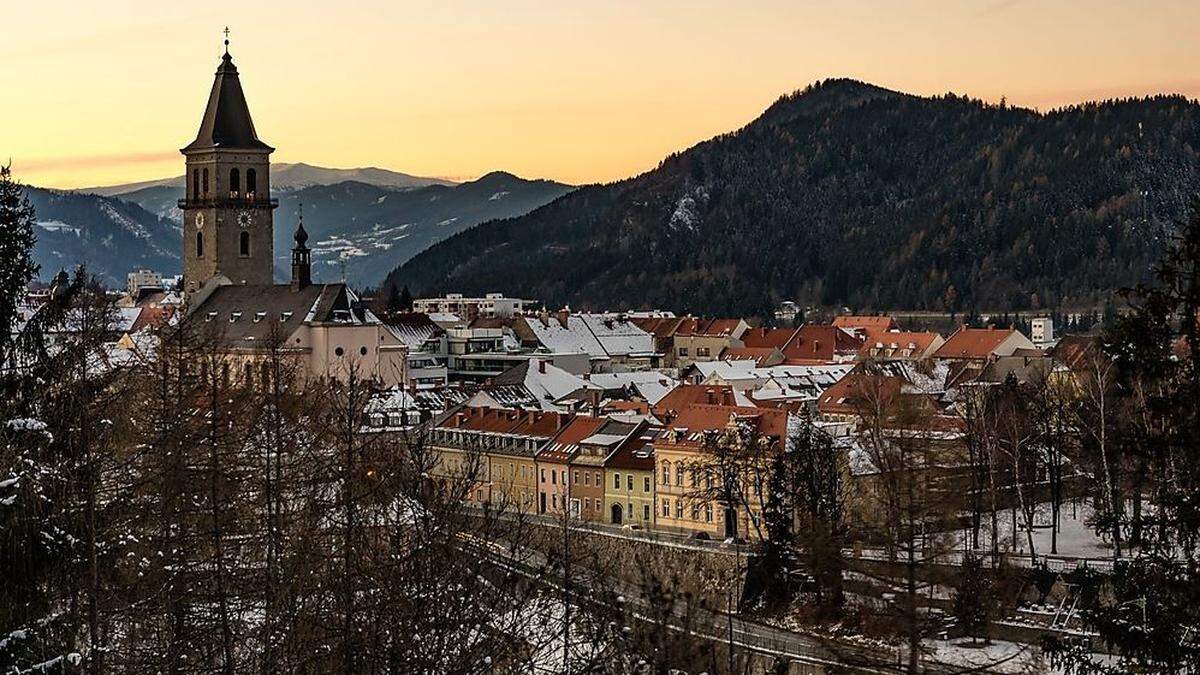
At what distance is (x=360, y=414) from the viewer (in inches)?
757

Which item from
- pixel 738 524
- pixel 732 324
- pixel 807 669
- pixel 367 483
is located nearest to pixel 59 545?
pixel 367 483

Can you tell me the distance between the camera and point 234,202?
3098 inches

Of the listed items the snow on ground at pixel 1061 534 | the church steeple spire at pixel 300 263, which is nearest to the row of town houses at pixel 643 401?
the snow on ground at pixel 1061 534

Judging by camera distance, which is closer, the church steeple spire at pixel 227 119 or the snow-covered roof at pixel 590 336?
the church steeple spire at pixel 227 119

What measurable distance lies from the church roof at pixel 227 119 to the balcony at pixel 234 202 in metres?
2.10

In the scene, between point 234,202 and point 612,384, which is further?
point 234,202

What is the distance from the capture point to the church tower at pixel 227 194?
7844 centimetres

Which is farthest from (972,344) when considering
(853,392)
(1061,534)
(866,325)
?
(1061,534)

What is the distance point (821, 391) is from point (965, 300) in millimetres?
95399

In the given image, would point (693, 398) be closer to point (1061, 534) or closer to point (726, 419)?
point (726, 419)

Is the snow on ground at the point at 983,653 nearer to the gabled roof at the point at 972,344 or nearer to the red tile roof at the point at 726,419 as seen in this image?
the red tile roof at the point at 726,419

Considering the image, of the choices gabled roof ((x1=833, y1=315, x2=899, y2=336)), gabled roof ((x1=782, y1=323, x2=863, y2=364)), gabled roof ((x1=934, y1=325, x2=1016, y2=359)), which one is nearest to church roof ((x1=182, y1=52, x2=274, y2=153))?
gabled roof ((x1=782, y1=323, x2=863, y2=364))

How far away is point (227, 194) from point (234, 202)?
46 cm

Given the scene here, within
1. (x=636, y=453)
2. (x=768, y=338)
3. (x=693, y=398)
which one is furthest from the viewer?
(x=768, y=338)
